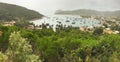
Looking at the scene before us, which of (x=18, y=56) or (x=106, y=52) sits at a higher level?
(x=18, y=56)

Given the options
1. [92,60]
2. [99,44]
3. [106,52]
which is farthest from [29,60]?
[99,44]

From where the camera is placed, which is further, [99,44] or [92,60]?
[99,44]

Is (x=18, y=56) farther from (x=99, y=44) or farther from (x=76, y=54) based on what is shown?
(x=99, y=44)

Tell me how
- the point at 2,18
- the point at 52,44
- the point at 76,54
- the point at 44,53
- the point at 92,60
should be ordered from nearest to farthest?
the point at 92,60 → the point at 76,54 → the point at 44,53 → the point at 52,44 → the point at 2,18

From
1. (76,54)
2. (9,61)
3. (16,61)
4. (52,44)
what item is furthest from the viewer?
(52,44)

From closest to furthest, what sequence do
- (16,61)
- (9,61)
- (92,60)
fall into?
(16,61)
(9,61)
(92,60)

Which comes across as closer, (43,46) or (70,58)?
(70,58)

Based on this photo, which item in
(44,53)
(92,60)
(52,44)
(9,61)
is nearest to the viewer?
(9,61)

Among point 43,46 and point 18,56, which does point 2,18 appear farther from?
point 18,56

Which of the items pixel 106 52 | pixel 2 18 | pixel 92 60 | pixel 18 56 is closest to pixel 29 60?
pixel 18 56
